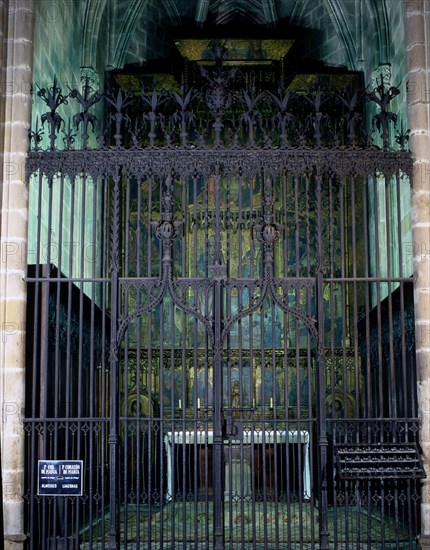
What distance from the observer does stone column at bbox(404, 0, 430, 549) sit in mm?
8766

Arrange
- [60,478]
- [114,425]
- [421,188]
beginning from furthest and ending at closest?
[421,188], [114,425], [60,478]

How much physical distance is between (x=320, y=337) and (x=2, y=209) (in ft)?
12.5

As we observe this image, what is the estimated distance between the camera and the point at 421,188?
913 centimetres

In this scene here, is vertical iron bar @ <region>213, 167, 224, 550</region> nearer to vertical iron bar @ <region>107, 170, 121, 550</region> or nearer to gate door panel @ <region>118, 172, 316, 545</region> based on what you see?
gate door panel @ <region>118, 172, 316, 545</region>

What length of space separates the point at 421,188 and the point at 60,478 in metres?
5.10

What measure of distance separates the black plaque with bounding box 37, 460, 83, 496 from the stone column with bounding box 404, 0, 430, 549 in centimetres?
370

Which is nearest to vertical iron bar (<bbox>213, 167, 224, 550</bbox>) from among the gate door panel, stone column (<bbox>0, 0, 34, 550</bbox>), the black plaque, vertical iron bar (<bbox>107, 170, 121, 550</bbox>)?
the gate door panel

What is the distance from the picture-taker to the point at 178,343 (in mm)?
15008

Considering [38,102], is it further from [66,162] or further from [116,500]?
[116,500]

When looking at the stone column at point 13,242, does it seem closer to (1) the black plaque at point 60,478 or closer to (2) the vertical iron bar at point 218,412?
(1) the black plaque at point 60,478

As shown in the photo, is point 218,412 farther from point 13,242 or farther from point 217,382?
point 13,242

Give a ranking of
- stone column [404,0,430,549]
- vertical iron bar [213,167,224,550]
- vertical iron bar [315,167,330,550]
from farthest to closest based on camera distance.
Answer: stone column [404,0,430,549], vertical iron bar [213,167,224,550], vertical iron bar [315,167,330,550]

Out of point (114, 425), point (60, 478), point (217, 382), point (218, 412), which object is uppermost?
point (217, 382)

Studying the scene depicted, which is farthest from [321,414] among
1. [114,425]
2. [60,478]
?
[60,478]
